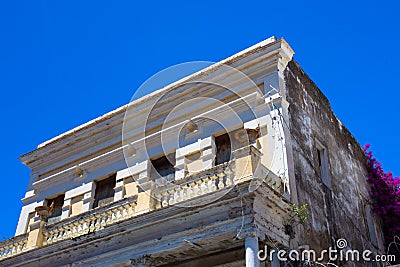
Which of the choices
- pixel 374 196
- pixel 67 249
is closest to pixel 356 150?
pixel 374 196

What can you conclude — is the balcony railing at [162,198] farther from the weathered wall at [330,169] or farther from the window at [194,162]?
the weathered wall at [330,169]

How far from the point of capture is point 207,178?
9781mm

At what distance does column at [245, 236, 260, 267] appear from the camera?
8234 millimetres

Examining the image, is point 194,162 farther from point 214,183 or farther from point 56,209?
point 56,209

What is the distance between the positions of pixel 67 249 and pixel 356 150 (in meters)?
10.3

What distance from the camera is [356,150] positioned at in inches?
640

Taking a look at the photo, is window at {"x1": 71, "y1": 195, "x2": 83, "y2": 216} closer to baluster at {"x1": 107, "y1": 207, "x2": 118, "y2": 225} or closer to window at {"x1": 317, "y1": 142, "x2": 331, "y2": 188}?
baluster at {"x1": 107, "y1": 207, "x2": 118, "y2": 225}

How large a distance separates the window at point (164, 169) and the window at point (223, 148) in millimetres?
1366

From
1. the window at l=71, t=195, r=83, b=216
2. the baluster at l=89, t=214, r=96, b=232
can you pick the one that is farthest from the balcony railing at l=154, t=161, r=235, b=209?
the window at l=71, t=195, r=83, b=216

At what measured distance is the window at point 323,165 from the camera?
1255 centimetres

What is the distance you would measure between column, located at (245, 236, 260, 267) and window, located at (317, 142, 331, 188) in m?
4.44

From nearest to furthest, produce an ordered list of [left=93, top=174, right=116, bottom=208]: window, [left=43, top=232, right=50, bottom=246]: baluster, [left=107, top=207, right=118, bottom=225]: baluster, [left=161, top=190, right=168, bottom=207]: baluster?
[left=161, top=190, right=168, bottom=207]: baluster
[left=107, top=207, right=118, bottom=225]: baluster
[left=43, top=232, right=50, bottom=246]: baluster
[left=93, top=174, right=116, bottom=208]: window

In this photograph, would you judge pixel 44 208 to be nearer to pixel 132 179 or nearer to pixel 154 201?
pixel 132 179

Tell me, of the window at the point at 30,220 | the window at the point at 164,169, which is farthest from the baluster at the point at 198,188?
the window at the point at 30,220
